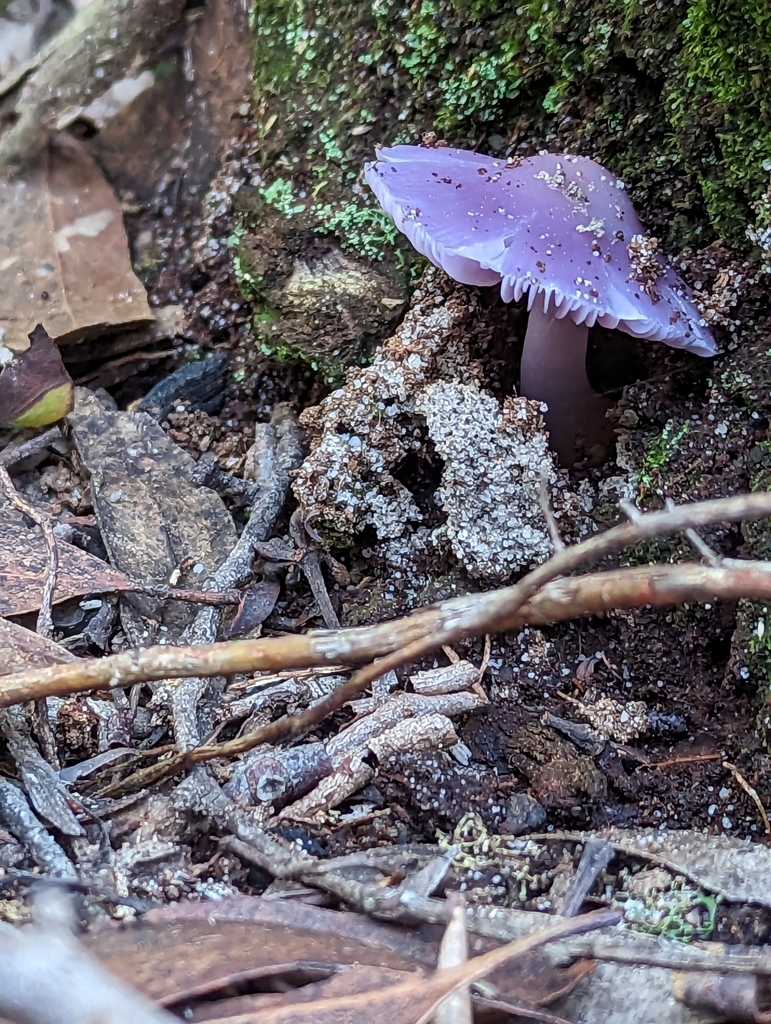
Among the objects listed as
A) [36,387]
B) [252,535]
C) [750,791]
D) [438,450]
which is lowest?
[750,791]

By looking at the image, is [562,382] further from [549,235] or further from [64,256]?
[64,256]

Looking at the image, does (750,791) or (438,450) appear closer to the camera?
(750,791)

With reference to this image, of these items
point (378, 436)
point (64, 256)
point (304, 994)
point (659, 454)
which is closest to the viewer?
point (304, 994)

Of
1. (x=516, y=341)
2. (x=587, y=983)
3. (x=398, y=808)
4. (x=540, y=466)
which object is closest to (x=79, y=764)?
(x=398, y=808)

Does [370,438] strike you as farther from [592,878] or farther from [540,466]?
[592,878]

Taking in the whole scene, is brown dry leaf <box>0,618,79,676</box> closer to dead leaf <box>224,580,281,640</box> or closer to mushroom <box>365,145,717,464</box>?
dead leaf <box>224,580,281,640</box>

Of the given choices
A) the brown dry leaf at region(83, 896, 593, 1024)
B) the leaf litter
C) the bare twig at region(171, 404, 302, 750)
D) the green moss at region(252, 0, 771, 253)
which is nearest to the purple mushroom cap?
the green moss at region(252, 0, 771, 253)

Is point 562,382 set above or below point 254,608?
above

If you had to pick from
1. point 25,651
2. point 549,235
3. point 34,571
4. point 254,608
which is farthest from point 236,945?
point 549,235
